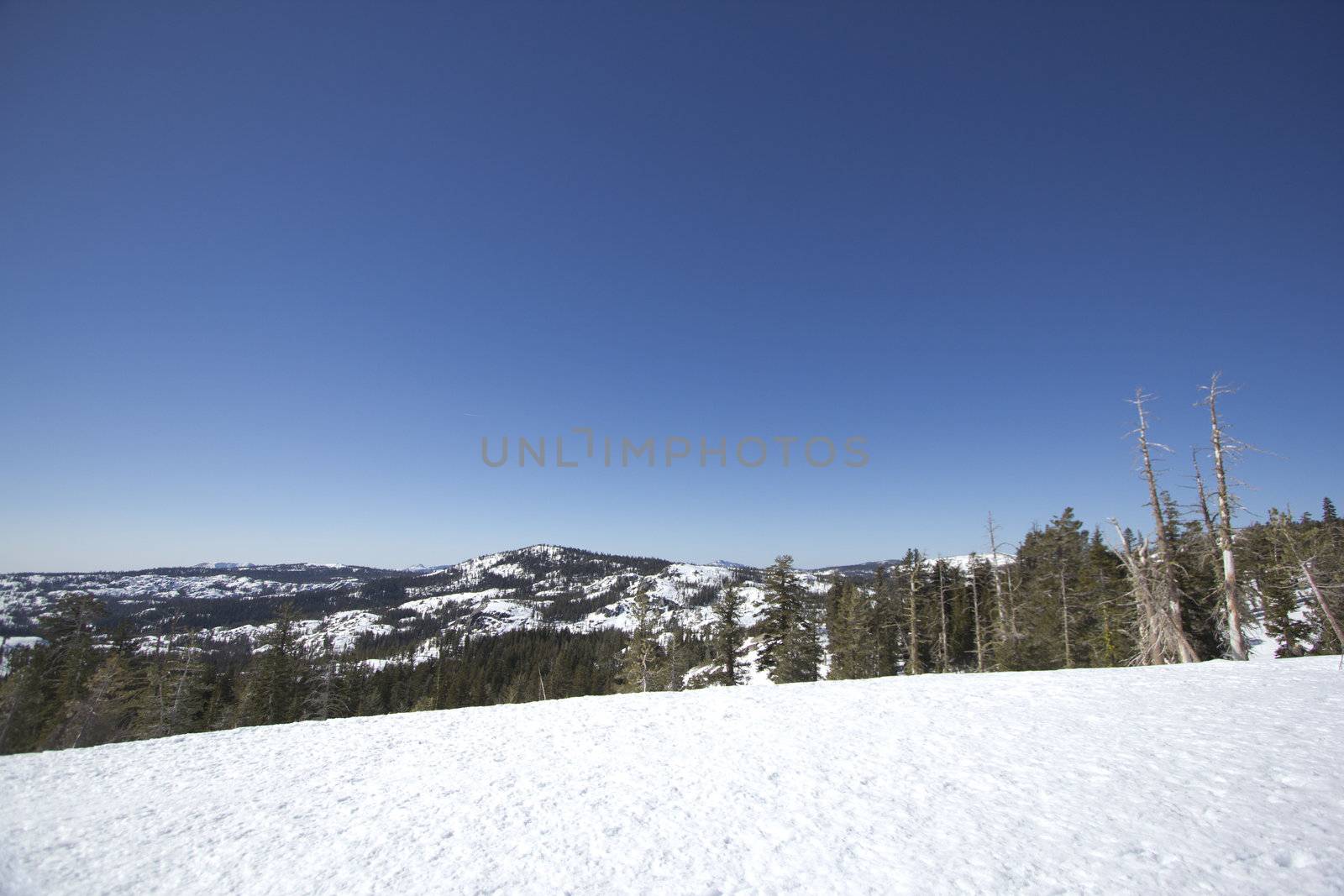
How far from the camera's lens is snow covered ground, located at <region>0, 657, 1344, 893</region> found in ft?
13.3

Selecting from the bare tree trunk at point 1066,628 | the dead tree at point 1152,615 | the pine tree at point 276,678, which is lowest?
the pine tree at point 276,678

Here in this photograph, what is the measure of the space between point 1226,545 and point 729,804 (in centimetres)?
1931

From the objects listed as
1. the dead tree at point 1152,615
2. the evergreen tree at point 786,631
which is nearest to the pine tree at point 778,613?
the evergreen tree at point 786,631

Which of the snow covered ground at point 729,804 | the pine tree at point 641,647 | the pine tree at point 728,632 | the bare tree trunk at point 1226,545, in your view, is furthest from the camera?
the pine tree at point 728,632

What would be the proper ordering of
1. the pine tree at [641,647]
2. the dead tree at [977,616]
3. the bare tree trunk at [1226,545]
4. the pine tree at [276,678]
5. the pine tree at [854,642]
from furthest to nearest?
1. the pine tree at [854,642]
2. the pine tree at [276,678]
3. the dead tree at [977,616]
4. the pine tree at [641,647]
5. the bare tree trunk at [1226,545]

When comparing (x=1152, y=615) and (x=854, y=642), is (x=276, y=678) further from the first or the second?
(x=1152, y=615)

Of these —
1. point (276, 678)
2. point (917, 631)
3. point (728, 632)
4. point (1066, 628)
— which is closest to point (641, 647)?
point (728, 632)

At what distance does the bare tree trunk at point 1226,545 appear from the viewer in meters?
14.9

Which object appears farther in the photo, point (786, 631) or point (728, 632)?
point (786, 631)

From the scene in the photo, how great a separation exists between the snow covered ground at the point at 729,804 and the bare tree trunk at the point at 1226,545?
27.0ft

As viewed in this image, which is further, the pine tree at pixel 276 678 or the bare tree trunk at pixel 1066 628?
the pine tree at pixel 276 678

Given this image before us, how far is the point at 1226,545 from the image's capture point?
15094 mm

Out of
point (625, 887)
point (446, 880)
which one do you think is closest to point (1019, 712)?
point (625, 887)

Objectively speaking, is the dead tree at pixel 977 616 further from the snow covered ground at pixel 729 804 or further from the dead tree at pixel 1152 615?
the snow covered ground at pixel 729 804
